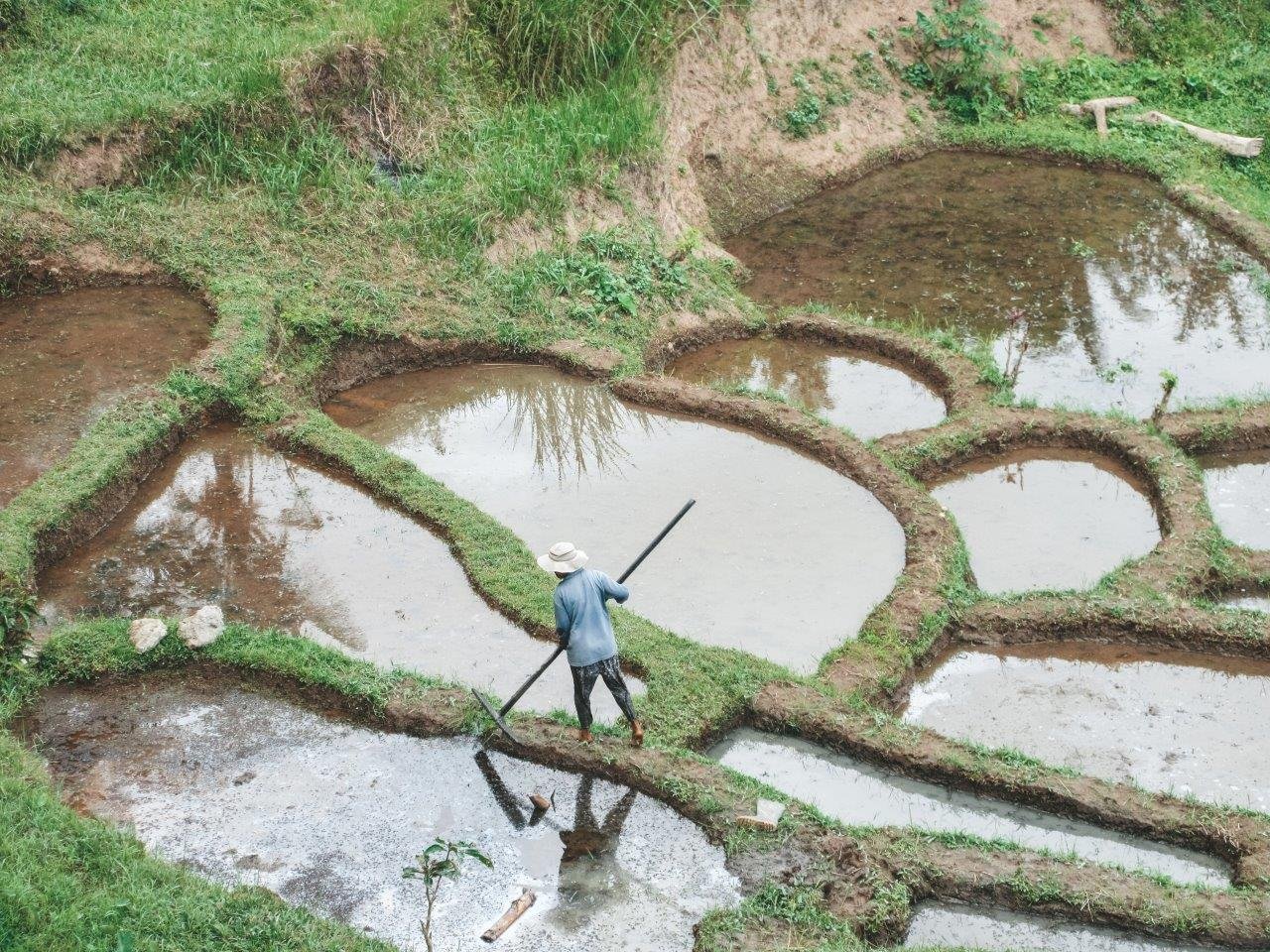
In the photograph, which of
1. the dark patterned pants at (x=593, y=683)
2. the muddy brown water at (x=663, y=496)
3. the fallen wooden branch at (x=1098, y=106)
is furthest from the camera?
the fallen wooden branch at (x=1098, y=106)

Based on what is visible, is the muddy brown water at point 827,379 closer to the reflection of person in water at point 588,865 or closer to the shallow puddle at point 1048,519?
the shallow puddle at point 1048,519

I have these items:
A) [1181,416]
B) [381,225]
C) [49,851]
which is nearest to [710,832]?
[49,851]

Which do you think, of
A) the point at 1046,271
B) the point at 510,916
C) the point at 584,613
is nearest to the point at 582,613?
the point at 584,613

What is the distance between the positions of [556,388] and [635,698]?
4.06 meters

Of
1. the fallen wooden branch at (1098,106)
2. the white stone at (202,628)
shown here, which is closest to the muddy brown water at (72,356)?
the white stone at (202,628)

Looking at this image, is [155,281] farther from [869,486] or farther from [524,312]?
[869,486]

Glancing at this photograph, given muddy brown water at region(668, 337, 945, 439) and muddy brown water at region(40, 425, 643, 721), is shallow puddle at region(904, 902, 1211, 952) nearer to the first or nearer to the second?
muddy brown water at region(40, 425, 643, 721)

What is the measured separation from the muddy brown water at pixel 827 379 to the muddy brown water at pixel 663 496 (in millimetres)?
911

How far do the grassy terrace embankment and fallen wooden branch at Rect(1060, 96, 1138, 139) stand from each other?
22 cm

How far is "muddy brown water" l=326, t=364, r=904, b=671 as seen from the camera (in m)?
7.97

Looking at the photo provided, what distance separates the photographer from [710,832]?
6.21 meters

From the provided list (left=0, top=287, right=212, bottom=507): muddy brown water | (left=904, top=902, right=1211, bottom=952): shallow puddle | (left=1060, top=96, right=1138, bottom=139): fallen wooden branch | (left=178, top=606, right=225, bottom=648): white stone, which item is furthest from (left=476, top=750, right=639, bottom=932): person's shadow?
(left=1060, top=96, right=1138, bottom=139): fallen wooden branch

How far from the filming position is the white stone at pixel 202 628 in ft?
23.6

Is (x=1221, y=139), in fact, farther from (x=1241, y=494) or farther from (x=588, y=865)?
(x=588, y=865)
